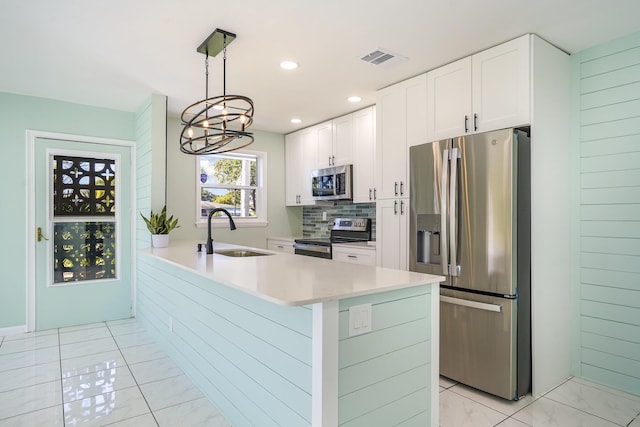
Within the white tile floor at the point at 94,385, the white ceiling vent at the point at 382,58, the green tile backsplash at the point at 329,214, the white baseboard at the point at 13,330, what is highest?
the white ceiling vent at the point at 382,58

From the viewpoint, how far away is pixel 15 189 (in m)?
3.93

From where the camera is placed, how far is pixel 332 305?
Answer: 1529 mm

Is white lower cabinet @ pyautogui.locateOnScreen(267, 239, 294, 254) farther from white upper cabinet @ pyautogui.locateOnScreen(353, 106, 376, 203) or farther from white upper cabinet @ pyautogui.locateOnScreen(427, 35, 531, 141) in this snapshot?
white upper cabinet @ pyautogui.locateOnScreen(427, 35, 531, 141)

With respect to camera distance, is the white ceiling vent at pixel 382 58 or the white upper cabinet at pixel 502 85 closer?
the white upper cabinet at pixel 502 85

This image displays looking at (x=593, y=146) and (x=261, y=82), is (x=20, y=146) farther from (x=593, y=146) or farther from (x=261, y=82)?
(x=593, y=146)

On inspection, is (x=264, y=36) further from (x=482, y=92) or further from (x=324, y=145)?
(x=324, y=145)

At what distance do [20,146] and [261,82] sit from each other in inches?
104

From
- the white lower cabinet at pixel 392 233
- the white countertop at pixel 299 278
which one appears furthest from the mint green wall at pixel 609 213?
the white countertop at pixel 299 278

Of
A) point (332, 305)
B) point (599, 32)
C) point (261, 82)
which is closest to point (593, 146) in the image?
point (599, 32)

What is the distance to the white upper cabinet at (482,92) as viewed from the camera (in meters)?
2.62

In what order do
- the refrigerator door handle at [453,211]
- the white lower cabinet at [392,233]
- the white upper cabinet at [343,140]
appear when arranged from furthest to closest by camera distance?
the white upper cabinet at [343,140]
the white lower cabinet at [392,233]
the refrigerator door handle at [453,211]

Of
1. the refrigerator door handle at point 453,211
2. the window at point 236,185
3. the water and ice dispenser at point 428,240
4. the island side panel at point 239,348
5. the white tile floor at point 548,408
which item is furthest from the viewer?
the window at point 236,185

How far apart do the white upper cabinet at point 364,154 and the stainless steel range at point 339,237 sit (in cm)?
43

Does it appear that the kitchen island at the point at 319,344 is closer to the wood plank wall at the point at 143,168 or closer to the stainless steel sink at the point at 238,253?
the stainless steel sink at the point at 238,253
